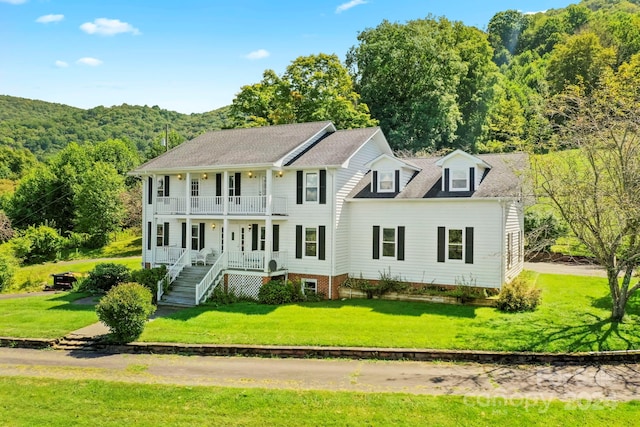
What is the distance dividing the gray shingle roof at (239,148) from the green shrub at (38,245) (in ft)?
67.8

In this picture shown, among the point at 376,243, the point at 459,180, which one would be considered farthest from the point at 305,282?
the point at 459,180

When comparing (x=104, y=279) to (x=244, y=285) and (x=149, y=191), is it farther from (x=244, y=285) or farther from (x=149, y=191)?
(x=244, y=285)

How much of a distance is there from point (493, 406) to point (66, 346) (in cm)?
1424

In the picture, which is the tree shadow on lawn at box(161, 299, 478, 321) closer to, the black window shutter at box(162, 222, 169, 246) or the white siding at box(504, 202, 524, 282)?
the white siding at box(504, 202, 524, 282)

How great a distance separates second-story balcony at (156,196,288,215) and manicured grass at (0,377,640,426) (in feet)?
40.4

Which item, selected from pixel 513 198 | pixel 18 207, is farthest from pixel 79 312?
pixel 18 207

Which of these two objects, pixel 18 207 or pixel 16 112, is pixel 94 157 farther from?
pixel 16 112

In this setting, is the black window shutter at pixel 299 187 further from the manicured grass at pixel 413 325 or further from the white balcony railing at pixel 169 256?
the white balcony railing at pixel 169 256

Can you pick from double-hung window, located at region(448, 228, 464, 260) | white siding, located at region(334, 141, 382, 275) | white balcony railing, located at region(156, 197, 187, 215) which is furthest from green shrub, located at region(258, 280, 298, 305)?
double-hung window, located at region(448, 228, 464, 260)

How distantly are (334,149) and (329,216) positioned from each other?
151 inches

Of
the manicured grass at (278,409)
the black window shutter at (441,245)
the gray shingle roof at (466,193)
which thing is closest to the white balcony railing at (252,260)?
the gray shingle roof at (466,193)

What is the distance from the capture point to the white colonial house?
21109mm

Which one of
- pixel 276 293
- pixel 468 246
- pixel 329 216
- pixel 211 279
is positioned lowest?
pixel 276 293

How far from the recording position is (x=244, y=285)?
23453 millimetres
